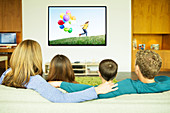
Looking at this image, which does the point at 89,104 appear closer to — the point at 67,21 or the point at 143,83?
the point at 143,83

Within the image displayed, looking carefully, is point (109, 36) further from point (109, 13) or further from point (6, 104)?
point (6, 104)

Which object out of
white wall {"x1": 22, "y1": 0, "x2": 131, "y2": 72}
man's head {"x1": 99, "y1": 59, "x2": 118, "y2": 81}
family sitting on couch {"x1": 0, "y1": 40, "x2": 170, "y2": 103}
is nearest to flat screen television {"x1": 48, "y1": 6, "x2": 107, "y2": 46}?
white wall {"x1": 22, "y1": 0, "x2": 131, "y2": 72}

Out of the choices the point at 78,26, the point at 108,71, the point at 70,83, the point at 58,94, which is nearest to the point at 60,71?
the point at 108,71

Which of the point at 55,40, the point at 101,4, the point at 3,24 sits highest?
the point at 101,4

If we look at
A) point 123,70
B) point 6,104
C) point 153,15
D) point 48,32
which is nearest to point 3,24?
point 48,32

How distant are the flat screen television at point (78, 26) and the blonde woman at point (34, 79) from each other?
17.1ft

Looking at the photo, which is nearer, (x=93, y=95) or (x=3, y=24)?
(x=93, y=95)

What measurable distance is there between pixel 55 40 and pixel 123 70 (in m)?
2.45

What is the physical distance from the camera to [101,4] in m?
6.33

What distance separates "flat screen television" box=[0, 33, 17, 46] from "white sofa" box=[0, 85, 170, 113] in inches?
233

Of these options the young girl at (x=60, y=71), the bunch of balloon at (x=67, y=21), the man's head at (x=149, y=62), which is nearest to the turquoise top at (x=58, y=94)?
the man's head at (x=149, y=62)

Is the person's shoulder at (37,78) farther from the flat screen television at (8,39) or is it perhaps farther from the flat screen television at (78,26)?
the flat screen television at (8,39)

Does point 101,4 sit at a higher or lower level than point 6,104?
higher

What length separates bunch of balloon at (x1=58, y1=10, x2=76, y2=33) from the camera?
6.37m
